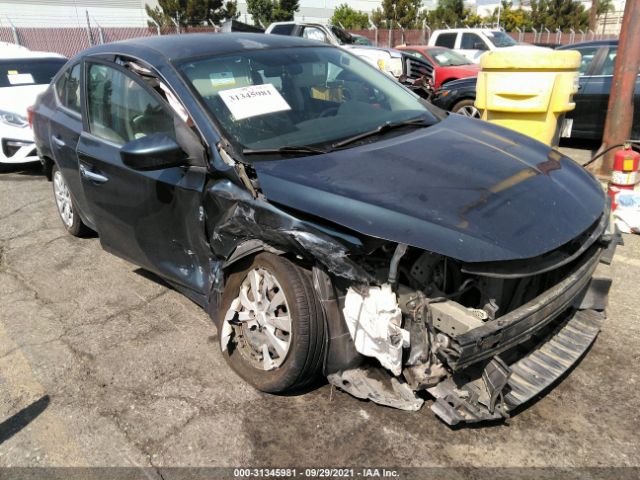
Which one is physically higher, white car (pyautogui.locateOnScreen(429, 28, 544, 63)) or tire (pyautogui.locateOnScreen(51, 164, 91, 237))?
white car (pyautogui.locateOnScreen(429, 28, 544, 63))

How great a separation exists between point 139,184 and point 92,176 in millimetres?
582

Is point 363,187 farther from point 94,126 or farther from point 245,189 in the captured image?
point 94,126

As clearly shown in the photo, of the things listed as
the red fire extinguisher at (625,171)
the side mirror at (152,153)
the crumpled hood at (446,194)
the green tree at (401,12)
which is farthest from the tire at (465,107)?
the green tree at (401,12)

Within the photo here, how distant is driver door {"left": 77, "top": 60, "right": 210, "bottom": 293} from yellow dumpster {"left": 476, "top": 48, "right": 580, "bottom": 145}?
3697 mm

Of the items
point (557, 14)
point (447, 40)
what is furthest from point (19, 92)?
point (557, 14)

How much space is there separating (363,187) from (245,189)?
0.58m

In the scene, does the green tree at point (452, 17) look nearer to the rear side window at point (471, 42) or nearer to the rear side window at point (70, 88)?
the rear side window at point (471, 42)

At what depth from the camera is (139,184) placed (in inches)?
124

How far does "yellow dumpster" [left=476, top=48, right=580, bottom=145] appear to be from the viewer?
5230 millimetres

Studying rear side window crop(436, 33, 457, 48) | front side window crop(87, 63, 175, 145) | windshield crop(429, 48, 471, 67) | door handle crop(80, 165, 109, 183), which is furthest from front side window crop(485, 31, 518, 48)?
door handle crop(80, 165, 109, 183)

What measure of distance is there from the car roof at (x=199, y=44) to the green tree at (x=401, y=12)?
1252 inches

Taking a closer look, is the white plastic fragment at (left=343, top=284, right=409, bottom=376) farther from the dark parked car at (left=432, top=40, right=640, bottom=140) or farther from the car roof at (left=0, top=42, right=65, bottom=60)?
the car roof at (left=0, top=42, right=65, bottom=60)

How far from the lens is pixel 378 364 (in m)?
2.65

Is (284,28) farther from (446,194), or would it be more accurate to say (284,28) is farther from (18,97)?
(446,194)
